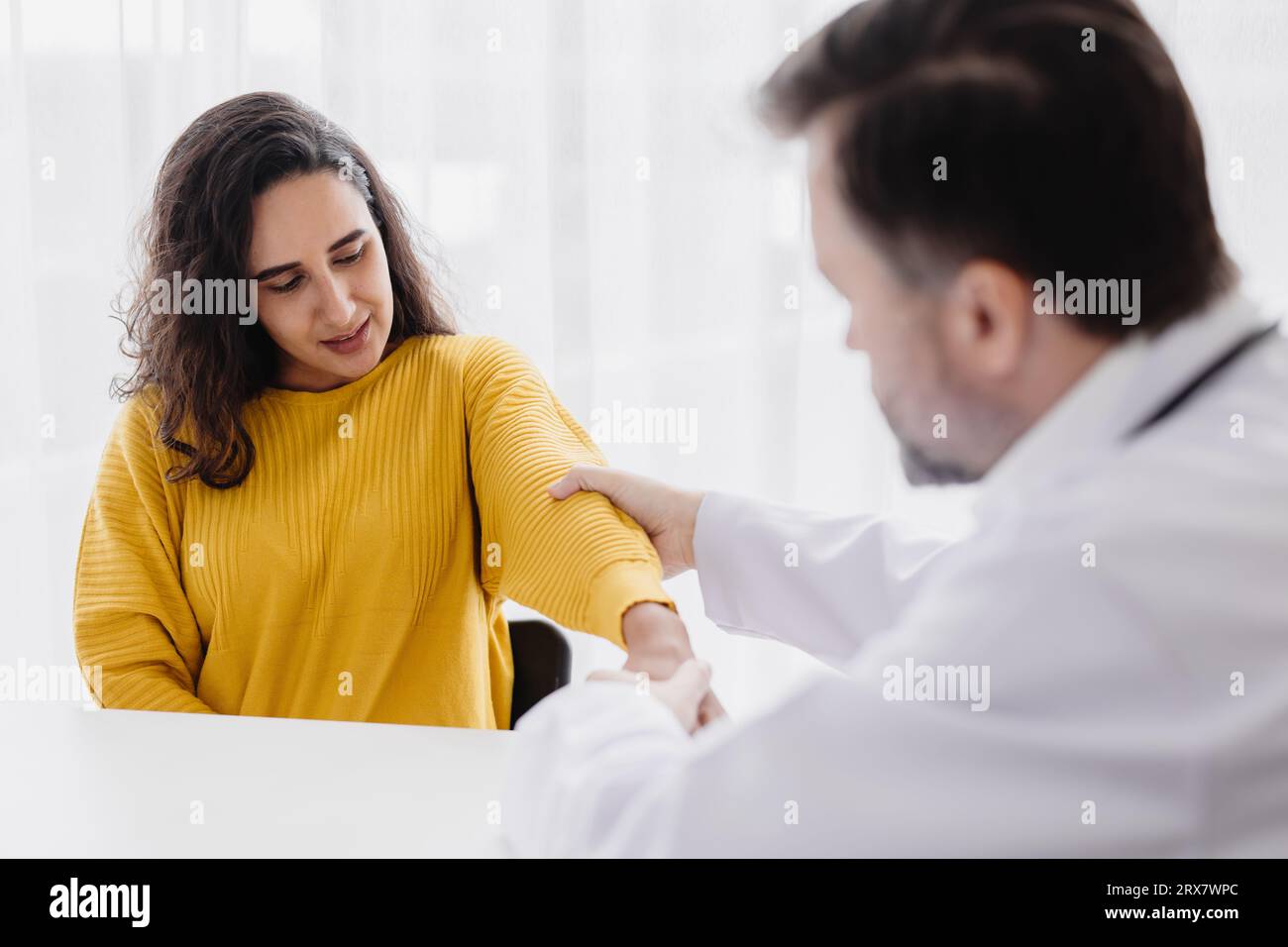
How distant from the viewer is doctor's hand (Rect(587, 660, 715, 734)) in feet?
2.89

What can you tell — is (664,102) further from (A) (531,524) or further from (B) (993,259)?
(B) (993,259)

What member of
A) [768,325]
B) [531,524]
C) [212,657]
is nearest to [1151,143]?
[531,524]

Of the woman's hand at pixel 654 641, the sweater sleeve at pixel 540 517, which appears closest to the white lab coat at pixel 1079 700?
the woman's hand at pixel 654 641

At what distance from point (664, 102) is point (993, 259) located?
1.47 meters

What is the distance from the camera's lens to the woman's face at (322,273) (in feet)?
4.41

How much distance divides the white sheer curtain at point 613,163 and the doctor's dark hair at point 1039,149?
1263mm

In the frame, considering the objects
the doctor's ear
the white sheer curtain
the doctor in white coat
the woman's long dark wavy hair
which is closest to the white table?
the doctor in white coat

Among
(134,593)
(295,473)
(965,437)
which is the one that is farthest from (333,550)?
(965,437)

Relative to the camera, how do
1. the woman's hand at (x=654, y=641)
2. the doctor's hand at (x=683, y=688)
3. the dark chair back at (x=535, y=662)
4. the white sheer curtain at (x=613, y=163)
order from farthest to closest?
the white sheer curtain at (x=613, y=163)
the dark chair back at (x=535, y=662)
the woman's hand at (x=654, y=641)
the doctor's hand at (x=683, y=688)

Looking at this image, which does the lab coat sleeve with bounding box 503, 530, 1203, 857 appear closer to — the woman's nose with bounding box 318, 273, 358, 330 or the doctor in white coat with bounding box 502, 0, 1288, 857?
the doctor in white coat with bounding box 502, 0, 1288, 857

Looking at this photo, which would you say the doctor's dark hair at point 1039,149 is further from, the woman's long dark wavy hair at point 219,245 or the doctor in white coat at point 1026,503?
the woman's long dark wavy hair at point 219,245

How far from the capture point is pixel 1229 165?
1.99 meters

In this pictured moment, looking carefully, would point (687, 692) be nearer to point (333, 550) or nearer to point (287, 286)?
point (333, 550)

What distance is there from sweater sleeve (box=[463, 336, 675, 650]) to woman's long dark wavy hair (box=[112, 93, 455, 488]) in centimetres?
24
